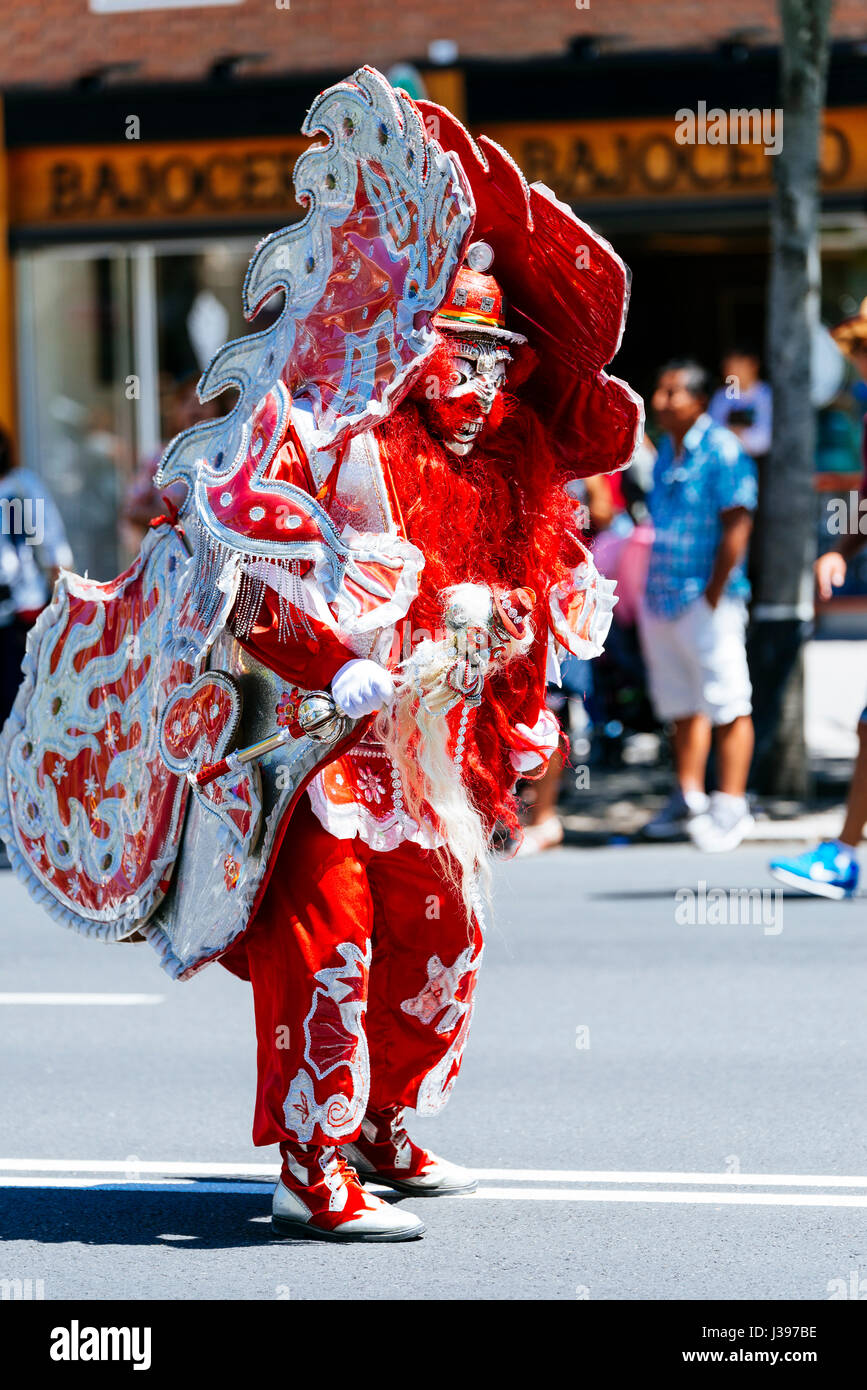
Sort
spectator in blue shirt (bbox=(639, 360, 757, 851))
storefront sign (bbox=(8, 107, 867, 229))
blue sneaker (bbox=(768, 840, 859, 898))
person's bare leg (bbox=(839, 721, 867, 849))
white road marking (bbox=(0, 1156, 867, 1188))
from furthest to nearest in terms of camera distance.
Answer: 1. storefront sign (bbox=(8, 107, 867, 229))
2. spectator in blue shirt (bbox=(639, 360, 757, 851))
3. blue sneaker (bbox=(768, 840, 859, 898))
4. person's bare leg (bbox=(839, 721, 867, 849))
5. white road marking (bbox=(0, 1156, 867, 1188))

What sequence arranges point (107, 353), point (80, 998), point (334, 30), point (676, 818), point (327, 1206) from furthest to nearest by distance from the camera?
point (107, 353), point (334, 30), point (676, 818), point (80, 998), point (327, 1206)

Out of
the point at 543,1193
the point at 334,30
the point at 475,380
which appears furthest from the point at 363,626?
the point at 334,30

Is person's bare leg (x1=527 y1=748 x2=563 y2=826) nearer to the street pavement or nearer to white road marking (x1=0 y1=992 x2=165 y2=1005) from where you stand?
the street pavement

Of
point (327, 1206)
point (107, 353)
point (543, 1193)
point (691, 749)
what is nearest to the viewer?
point (327, 1206)

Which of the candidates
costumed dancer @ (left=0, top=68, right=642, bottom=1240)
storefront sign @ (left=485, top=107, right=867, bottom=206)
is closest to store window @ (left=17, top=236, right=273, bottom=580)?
A: storefront sign @ (left=485, top=107, right=867, bottom=206)

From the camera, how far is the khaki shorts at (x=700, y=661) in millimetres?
9109

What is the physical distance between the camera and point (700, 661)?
9.11m

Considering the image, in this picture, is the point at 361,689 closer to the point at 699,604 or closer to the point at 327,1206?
the point at 327,1206

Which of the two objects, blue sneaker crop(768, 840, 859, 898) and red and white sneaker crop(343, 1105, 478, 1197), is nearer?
red and white sneaker crop(343, 1105, 478, 1197)

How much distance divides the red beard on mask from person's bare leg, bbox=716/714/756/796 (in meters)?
4.87

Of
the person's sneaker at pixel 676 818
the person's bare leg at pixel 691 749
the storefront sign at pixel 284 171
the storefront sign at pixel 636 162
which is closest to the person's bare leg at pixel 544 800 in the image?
the person's sneaker at pixel 676 818

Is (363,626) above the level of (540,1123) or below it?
above

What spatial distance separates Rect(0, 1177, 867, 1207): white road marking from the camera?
14.7ft

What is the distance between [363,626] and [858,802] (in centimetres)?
373
